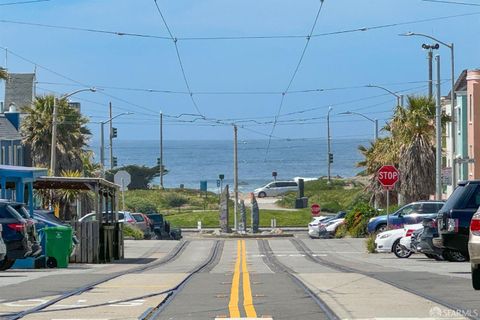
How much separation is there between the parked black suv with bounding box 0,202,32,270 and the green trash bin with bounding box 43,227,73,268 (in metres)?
5.36

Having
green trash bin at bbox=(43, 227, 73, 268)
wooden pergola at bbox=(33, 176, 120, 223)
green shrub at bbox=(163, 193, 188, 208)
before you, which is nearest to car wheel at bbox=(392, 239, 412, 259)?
wooden pergola at bbox=(33, 176, 120, 223)

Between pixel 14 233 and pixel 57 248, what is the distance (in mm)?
6057

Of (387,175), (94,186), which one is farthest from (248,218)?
(94,186)

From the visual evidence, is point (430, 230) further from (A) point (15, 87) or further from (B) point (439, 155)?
(A) point (15, 87)

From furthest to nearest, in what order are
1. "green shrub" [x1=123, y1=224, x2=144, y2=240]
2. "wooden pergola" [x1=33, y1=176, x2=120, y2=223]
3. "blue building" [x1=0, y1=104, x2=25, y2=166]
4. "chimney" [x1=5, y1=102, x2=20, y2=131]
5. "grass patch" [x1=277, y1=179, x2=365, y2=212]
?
1. "grass patch" [x1=277, y1=179, x2=365, y2=212]
2. "chimney" [x1=5, y1=102, x2=20, y2=131]
3. "blue building" [x1=0, y1=104, x2=25, y2=166]
4. "green shrub" [x1=123, y1=224, x2=144, y2=240]
5. "wooden pergola" [x1=33, y1=176, x2=120, y2=223]

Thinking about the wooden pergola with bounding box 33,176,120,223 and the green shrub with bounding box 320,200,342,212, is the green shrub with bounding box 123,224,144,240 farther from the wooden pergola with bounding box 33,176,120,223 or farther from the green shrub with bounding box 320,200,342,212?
the green shrub with bounding box 320,200,342,212

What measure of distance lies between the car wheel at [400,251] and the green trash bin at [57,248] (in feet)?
37.3

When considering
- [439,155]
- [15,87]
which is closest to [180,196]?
[15,87]

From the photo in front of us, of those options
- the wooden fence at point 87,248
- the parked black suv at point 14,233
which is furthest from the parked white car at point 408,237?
the parked black suv at point 14,233

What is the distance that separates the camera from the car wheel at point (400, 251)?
37984 millimetres

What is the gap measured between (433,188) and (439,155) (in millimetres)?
10691

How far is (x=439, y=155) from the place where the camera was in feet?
170

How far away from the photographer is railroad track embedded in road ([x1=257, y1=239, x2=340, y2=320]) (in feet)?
53.2

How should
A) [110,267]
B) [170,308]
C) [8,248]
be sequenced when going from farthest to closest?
1. [110,267]
2. [8,248]
3. [170,308]
